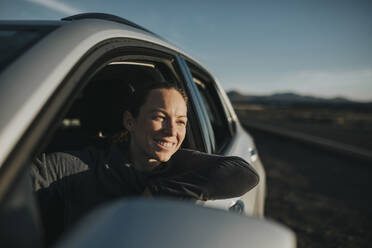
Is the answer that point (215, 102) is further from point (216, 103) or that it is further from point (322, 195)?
point (322, 195)

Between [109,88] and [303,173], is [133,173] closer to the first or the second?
[109,88]

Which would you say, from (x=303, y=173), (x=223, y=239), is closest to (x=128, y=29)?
(x=223, y=239)

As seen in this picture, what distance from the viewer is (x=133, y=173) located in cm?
145

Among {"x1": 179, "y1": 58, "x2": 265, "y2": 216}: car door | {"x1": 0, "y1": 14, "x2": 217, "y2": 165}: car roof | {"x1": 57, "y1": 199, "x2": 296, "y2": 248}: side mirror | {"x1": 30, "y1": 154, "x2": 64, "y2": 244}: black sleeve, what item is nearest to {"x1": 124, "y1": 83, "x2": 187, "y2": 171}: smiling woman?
{"x1": 179, "y1": 58, "x2": 265, "y2": 216}: car door

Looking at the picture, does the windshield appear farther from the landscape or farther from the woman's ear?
the landscape

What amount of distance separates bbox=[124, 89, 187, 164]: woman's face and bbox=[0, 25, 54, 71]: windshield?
2.57 ft

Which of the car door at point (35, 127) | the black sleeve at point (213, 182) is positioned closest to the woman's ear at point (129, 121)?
the car door at point (35, 127)

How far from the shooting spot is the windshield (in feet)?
2.77

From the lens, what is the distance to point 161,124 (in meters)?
1.68

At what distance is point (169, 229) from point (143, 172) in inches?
41.1

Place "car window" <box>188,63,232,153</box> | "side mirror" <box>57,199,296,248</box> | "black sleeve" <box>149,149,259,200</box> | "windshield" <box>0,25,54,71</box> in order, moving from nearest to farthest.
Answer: "side mirror" <box>57,199,296,248</box> → "windshield" <box>0,25,54,71</box> → "black sleeve" <box>149,149,259,200</box> → "car window" <box>188,63,232,153</box>

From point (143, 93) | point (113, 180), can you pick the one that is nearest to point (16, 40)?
point (113, 180)

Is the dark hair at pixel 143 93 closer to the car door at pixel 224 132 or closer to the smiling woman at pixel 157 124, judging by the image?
the smiling woman at pixel 157 124

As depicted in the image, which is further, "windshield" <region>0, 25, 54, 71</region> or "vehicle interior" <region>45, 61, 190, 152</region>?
"vehicle interior" <region>45, 61, 190, 152</region>
